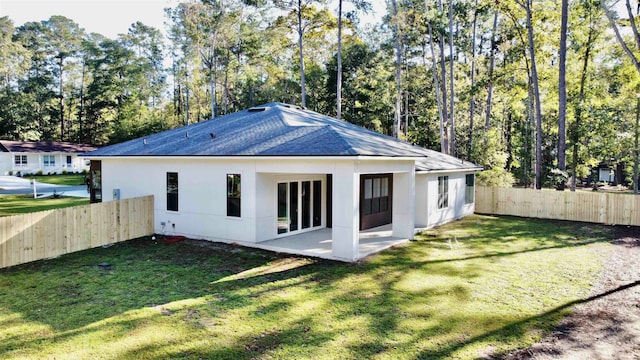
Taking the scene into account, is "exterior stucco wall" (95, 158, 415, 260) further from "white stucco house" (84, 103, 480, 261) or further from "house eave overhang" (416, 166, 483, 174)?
"house eave overhang" (416, 166, 483, 174)

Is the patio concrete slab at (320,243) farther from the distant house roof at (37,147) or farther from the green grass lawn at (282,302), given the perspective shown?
the distant house roof at (37,147)

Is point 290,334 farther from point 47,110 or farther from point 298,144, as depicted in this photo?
point 47,110

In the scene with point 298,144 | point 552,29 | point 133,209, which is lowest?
point 133,209

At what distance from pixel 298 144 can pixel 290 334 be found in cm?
594

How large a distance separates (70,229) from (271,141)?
576 centimetres

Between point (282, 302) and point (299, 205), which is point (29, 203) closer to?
point (299, 205)

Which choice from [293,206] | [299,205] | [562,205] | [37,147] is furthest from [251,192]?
[37,147]

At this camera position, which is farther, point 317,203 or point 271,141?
point 317,203

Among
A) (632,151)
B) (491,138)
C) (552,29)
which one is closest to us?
(552,29)

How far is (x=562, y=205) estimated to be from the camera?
17.9 meters

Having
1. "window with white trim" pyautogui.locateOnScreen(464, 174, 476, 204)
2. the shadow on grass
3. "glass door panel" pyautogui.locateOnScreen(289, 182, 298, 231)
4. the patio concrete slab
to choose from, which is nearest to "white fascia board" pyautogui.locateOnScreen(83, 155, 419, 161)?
"glass door panel" pyautogui.locateOnScreen(289, 182, 298, 231)

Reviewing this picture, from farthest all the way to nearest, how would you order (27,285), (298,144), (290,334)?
(298,144), (27,285), (290,334)

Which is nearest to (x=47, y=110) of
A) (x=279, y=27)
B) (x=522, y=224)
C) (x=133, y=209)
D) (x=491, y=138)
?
(x=279, y=27)

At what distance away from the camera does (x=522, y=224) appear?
16.6m
